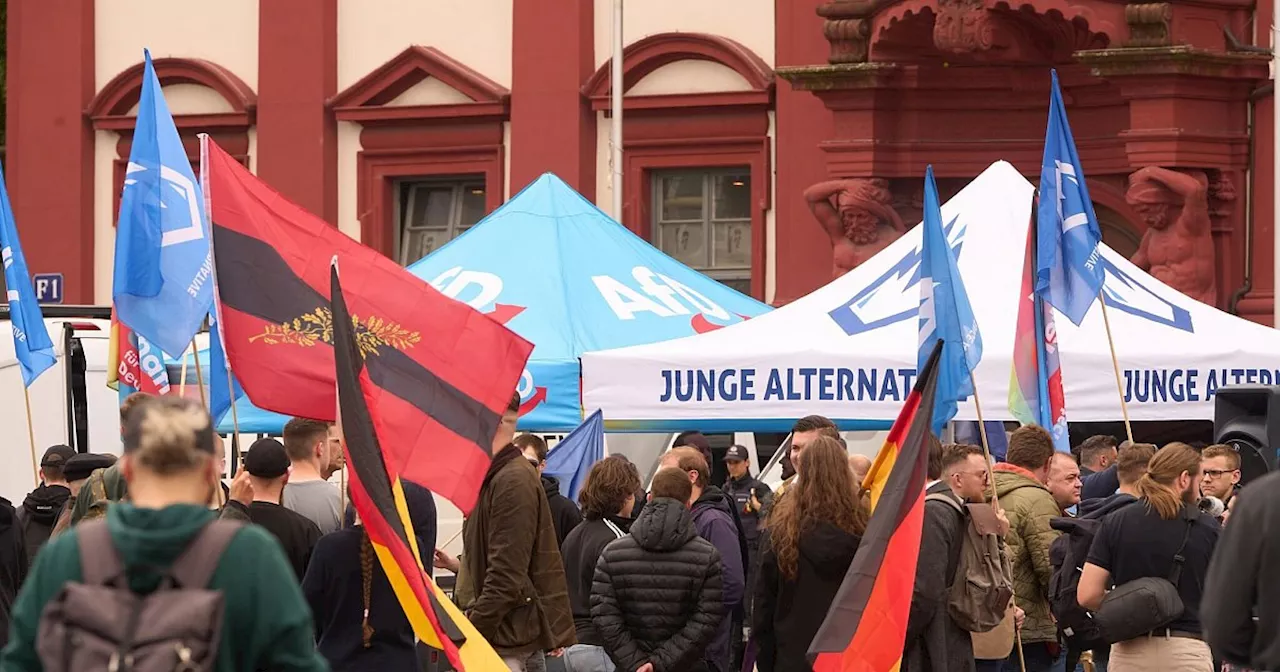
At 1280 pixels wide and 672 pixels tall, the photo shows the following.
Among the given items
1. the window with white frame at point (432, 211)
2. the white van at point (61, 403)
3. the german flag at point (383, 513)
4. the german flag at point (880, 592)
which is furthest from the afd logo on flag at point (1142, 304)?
the window with white frame at point (432, 211)

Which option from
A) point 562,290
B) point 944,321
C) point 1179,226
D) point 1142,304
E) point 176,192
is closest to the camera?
point 944,321

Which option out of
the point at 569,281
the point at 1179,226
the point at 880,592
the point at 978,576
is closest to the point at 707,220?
the point at 1179,226

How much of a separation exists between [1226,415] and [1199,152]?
9.04 meters

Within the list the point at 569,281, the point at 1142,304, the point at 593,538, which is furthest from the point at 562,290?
the point at 593,538

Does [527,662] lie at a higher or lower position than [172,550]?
lower

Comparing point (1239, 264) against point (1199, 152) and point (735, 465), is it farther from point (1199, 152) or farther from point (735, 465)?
point (735, 465)

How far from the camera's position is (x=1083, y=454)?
15.1 metres

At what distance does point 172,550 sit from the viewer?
5434 mm

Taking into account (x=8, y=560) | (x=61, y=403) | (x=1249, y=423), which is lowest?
(x=8, y=560)

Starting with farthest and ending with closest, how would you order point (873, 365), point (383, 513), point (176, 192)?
point (873, 365) → point (176, 192) → point (383, 513)

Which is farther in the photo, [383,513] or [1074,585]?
[1074,585]

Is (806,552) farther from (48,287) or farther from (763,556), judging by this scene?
(48,287)

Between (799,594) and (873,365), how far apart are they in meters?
4.81

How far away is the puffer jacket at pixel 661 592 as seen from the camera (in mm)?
10750
